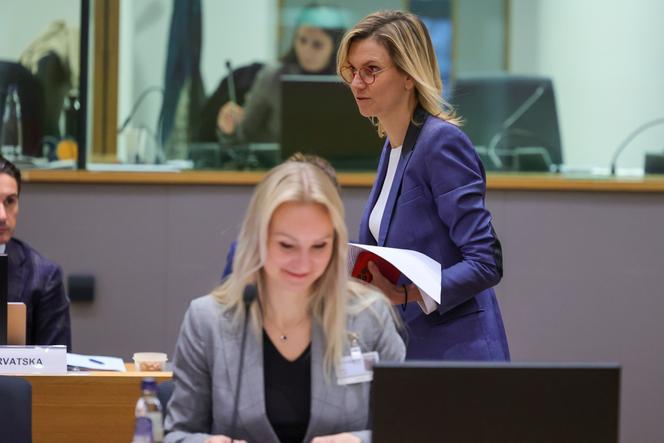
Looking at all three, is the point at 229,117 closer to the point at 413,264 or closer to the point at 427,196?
the point at 427,196

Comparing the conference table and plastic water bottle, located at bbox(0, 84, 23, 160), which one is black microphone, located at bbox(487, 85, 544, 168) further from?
the conference table

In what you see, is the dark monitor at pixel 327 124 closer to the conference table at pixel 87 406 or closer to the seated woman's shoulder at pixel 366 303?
the conference table at pixel 87 406

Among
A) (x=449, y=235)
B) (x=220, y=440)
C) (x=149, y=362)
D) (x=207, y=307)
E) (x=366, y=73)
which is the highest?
(x=366, y=73)

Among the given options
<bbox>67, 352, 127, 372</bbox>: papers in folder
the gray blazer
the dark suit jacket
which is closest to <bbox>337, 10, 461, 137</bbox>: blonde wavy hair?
the gray blazer

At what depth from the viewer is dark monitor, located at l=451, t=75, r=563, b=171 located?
579 centimetres

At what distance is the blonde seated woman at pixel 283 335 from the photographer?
6.93 feet

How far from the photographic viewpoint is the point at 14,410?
271 cm

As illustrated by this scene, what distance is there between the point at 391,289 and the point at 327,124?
2736 millimetres

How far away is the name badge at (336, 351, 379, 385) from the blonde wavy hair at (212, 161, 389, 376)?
0.02m

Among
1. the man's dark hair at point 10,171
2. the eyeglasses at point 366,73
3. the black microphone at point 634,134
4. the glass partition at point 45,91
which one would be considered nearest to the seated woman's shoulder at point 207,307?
the eyeglasses at point 366,73

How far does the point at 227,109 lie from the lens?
19.3 feet

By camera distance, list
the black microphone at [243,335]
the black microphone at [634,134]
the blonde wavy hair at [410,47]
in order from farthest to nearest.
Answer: the black microphone at [634,134] → the blonde wavy hair at [410,47] → the black microphone at [243,335]

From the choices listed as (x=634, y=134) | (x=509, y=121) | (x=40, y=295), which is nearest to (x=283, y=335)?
(x=40, y=295)

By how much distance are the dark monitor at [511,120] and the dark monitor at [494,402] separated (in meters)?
3.95
